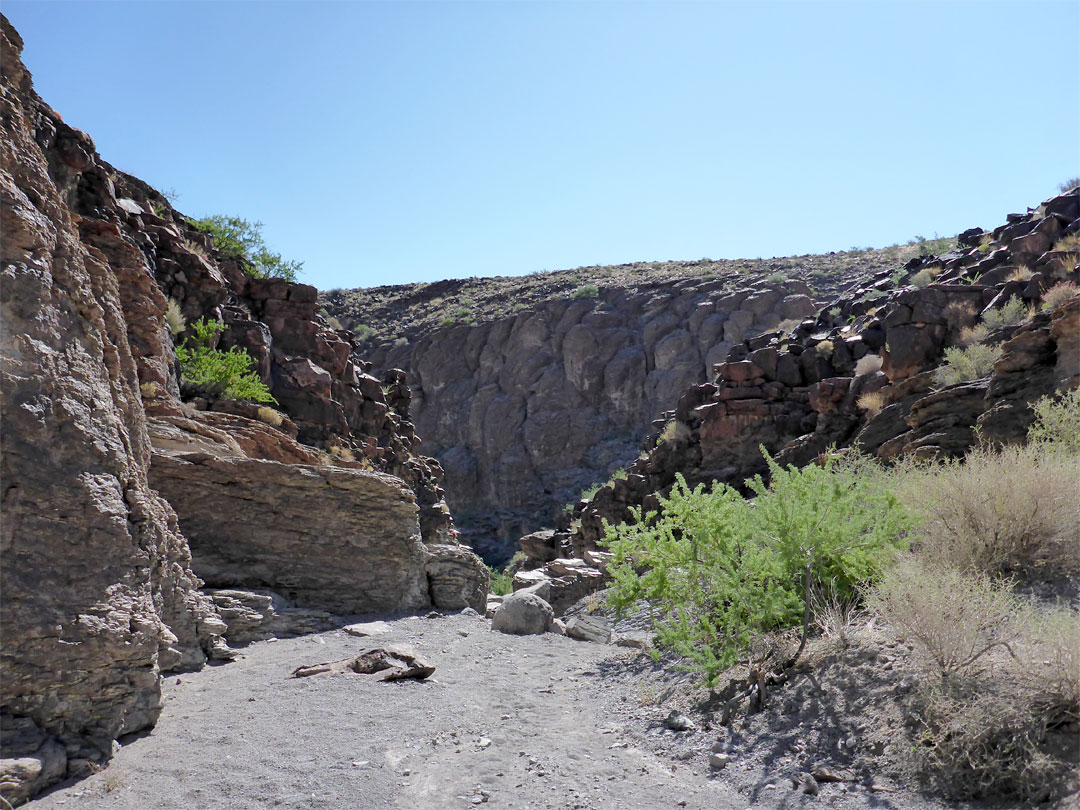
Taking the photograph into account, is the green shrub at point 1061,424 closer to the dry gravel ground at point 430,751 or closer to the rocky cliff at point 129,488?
the dry gravel ground at point 430,751

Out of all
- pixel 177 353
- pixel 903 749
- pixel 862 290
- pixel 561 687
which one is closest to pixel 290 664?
pixel 561 687

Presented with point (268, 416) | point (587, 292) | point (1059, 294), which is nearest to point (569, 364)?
point (587, 292)

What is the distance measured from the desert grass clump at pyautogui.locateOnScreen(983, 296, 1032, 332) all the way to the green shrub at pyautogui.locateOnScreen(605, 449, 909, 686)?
10381 mm

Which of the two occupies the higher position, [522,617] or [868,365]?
[868,365]

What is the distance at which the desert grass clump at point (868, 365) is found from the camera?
19.5 meters

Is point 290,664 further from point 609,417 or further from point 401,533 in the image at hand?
point 609,417

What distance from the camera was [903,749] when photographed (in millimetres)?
4441

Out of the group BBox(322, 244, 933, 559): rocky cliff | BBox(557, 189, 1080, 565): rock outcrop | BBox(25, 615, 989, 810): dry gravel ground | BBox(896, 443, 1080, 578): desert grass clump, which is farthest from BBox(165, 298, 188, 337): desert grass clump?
BBox(322, 244, 933, 559): rocky cliff

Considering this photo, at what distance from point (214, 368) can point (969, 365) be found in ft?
45.3

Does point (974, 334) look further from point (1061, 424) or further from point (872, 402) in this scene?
point (1061, 424)

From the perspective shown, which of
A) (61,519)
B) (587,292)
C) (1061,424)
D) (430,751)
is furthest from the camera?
(587,292)

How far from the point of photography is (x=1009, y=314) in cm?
1537

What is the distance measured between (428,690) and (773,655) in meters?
3.10

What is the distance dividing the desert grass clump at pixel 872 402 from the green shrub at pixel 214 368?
45.4ft
